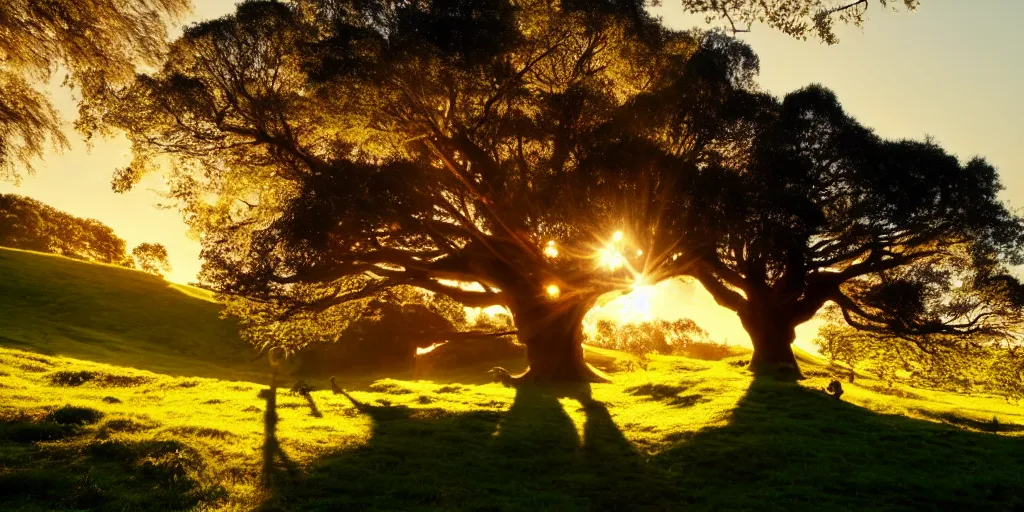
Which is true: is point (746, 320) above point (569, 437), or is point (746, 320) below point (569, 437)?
above

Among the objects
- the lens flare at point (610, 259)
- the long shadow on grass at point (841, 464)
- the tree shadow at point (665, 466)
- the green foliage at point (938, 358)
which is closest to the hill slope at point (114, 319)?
the tree shadow at point (665, 466)

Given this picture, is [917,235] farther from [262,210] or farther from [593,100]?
[262,210]

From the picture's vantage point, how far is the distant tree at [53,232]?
9012 centimetres

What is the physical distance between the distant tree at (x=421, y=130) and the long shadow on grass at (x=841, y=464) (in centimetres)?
957

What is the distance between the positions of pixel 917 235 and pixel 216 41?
38.4 m

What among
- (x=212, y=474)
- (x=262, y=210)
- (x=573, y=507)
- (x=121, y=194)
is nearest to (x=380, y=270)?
(x=262, y=210)

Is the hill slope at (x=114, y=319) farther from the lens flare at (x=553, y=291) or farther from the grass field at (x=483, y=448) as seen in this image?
the lens flare at (x=553, y=291)

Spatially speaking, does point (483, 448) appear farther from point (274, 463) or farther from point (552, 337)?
point (552, 337)

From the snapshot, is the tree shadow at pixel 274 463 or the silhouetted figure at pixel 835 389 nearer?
the tree shadow at pixel 274 463

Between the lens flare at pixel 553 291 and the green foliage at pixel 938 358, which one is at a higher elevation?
the lens flare at pixel 553 291

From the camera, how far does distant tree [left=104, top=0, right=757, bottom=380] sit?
23.2m

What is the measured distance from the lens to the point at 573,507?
42.4ft

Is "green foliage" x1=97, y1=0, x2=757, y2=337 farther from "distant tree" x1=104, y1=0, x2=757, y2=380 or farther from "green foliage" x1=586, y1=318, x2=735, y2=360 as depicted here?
"green foliage" x1=586, y1=318, x2=735, y2=360

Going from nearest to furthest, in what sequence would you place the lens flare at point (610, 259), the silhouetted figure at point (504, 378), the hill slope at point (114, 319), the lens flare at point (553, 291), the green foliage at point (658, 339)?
the lens flare at point (610, 259) < the lens flare at point (553, 291) < the silhouetted figure at point (504, 378) < the hill slope at point (114, 319) < the green foliage at point (658, 339)
